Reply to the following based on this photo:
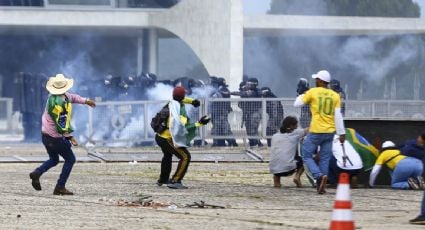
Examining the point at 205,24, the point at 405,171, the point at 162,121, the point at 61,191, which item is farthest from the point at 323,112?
the point at 205,24

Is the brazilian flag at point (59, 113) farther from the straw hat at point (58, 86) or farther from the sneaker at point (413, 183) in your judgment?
the sneaker at point (413, 183)

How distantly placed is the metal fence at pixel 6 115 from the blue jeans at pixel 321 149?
23.7 meters

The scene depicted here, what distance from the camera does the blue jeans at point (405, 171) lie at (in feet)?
57.3

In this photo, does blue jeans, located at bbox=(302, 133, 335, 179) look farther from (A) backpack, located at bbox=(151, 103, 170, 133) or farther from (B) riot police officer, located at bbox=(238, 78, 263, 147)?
(B) riot police officer, located at bbox=(238, 78, 263, 147)

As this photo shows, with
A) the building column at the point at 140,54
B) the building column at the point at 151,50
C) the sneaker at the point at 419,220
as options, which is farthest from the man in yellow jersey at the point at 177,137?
the building column at the point at 140,54

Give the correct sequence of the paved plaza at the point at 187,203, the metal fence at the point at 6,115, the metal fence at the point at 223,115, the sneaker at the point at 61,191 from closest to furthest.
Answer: the paved plaza at the point at 187,203
the sneaker at the point at 61,191
the metal fence at the point at 223,115
the metal fence at the point at 6,115

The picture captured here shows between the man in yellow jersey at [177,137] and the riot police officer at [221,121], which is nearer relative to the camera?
the man in yellow jersey at [177,137]

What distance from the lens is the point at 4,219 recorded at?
13336mm

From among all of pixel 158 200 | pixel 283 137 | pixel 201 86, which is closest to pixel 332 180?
pixel 283 137

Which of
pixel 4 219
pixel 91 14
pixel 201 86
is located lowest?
pixel 4 219

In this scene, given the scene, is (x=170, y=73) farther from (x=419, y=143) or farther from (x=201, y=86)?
(x=419, y=143)

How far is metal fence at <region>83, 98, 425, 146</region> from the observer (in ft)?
92.6

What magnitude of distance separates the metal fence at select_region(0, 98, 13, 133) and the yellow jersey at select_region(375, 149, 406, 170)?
2337cm

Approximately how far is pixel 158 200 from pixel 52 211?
5.81ft
